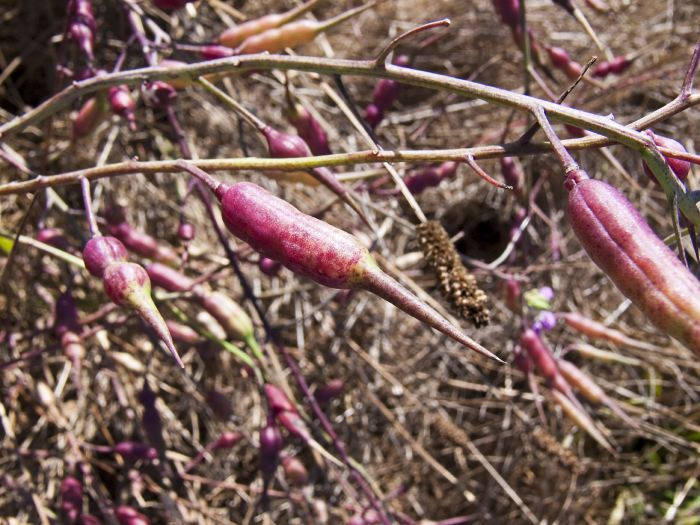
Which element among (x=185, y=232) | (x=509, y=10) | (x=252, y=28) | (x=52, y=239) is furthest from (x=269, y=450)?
(x=509, y=10)

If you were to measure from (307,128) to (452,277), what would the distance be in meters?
0.44

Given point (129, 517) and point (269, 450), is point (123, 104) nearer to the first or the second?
point (269, 450)

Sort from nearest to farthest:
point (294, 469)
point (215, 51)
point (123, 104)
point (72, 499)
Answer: point (123, 104) → point (215, 51) → point (72, 499) → point (294, 469)

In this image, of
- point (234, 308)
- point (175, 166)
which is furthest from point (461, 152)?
point (234, 308)

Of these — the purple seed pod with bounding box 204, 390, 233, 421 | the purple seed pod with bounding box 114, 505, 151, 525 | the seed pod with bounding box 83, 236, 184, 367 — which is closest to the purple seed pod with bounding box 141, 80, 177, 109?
the seed pod with bounding box 83, 236, 184, 367

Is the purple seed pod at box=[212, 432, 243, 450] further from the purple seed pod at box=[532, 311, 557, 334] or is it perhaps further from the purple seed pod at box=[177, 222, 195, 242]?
the purple seed pod at box=[532, 311, 557, 334]

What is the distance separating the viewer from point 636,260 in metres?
0.76

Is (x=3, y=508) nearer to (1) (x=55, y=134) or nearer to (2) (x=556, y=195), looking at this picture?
(1) (x=55, y=134)

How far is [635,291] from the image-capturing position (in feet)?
2.48

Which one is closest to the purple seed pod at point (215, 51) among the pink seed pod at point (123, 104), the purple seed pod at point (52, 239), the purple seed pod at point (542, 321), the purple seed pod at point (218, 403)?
the pink seed pod at point (123, 104)

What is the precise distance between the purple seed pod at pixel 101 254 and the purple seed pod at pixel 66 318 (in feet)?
1.73

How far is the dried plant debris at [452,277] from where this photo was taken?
1159mm

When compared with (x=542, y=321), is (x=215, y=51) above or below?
above

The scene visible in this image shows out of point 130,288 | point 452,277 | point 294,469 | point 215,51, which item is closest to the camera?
point 130,288
